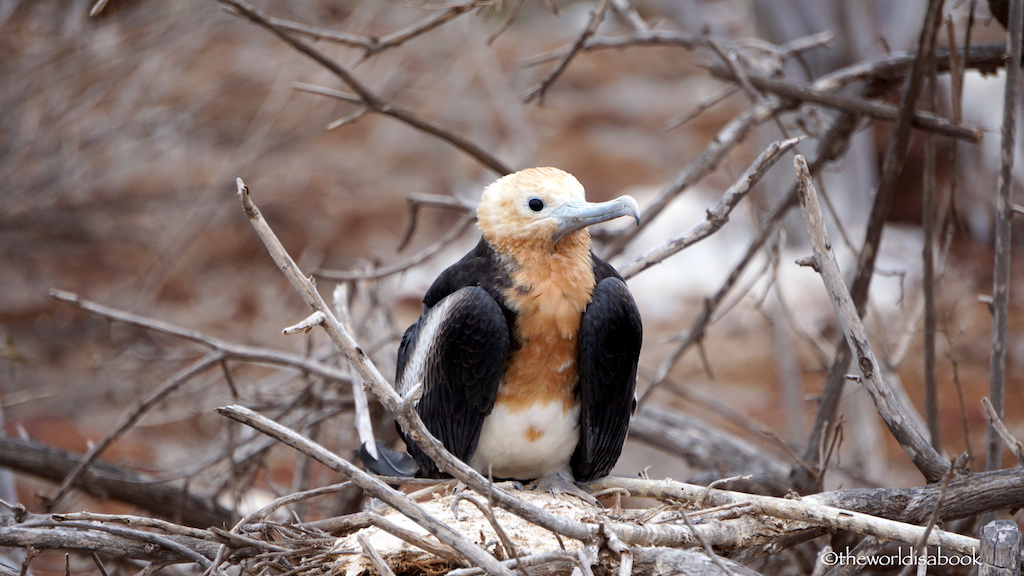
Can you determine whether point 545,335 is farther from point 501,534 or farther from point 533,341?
point 501,534

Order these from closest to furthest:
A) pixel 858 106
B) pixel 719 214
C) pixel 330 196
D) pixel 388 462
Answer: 1. pixel 719 214
2. pixel 388 462
3. pixel 858 106
4. pixel 330 196

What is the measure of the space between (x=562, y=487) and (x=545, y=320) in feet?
1.69

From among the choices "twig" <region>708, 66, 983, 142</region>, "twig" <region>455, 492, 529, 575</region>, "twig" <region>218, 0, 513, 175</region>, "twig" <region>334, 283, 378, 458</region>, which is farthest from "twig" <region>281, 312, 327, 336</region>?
"twig" <region>708, 66, 983, 142</region>

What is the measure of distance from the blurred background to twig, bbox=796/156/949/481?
9.35 feet

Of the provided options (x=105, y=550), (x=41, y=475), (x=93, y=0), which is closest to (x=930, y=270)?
(x=105, y=550)

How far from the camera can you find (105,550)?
231 centimetres

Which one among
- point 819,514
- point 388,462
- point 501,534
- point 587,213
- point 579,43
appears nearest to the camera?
point 501,534

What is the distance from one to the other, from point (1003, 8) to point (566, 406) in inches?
69.8

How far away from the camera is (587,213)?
2.46m

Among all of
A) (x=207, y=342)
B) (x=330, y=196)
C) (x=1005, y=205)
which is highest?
(x=1005, y=205)

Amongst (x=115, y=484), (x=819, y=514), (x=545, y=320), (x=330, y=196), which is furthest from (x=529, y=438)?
(x=330, y=196)

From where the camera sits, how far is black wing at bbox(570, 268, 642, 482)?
8.21 feet

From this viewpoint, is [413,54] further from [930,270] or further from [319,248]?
[930,270]

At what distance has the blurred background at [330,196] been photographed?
6051mm
